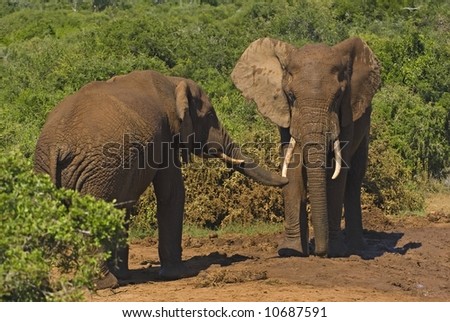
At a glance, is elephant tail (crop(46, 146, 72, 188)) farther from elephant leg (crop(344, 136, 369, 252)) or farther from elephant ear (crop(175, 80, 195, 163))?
elephant leg (crop(344, 136, 369, 252))

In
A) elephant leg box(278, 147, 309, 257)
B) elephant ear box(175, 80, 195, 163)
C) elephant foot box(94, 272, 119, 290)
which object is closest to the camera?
elephant foot box(94, 272, 119, 290)

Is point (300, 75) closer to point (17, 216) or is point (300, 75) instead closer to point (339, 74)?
point (339, 74)

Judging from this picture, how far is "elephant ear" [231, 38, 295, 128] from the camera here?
1120 cm

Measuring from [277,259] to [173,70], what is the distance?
10.1m

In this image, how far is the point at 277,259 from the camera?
10758 millimetres

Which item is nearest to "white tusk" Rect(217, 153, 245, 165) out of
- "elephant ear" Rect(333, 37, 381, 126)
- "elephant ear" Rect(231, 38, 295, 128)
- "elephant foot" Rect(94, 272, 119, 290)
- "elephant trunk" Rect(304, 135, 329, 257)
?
"elephant ear" Rect(231, 38, 295, 128)

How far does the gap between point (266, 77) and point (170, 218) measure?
6.28 ft

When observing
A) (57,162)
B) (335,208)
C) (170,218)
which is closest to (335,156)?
(335,208)

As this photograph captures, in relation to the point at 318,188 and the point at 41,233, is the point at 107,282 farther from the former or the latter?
the point at 41,233

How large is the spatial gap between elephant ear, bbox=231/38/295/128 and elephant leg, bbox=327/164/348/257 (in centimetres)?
72

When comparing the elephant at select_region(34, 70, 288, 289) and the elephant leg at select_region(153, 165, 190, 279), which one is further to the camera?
the elephant leg at select_region(153, 165, 190, 279)

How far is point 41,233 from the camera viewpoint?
673 cm

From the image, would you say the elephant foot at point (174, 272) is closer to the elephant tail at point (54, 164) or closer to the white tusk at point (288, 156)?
the white tusk at point (288, 156)
